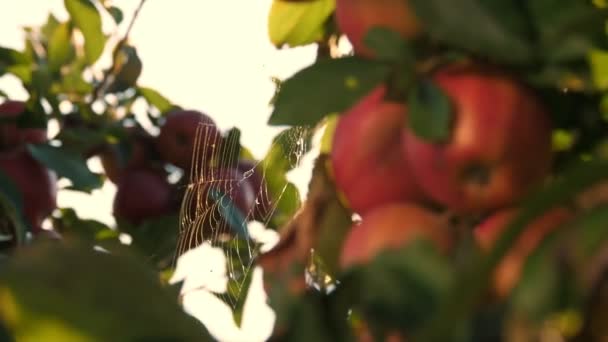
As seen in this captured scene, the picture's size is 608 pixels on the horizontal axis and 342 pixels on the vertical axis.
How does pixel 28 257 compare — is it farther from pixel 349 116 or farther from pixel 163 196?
pixel 163 196

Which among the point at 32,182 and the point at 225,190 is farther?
the point at 32,182

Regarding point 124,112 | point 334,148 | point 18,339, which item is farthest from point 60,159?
point 18,339

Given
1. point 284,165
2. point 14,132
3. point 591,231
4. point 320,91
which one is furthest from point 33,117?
point 591,231

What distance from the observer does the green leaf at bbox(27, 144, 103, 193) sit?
995 millimetres

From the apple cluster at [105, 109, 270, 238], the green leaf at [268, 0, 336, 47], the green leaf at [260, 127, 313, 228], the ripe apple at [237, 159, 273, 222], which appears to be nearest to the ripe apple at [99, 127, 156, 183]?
the apple cluster at [105, 109, 270, 238]

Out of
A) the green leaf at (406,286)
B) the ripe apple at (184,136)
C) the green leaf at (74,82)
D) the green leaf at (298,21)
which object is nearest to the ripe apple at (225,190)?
the ripe apple at (184,136)

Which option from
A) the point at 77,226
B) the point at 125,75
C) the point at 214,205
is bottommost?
the point at 77,226

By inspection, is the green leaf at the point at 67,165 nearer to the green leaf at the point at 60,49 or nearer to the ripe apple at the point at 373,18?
the green leaf at the point at 60,49

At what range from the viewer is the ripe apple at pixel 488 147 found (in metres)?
0.27

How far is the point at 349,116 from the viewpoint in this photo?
0.32 meters

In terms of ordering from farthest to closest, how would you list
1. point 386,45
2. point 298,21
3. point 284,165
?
point 284,165 < point 298,21 < point 386,45

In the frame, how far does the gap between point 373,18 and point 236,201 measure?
58cm

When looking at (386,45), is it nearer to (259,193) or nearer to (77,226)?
(259,193)

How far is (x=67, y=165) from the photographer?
102 centimetres
